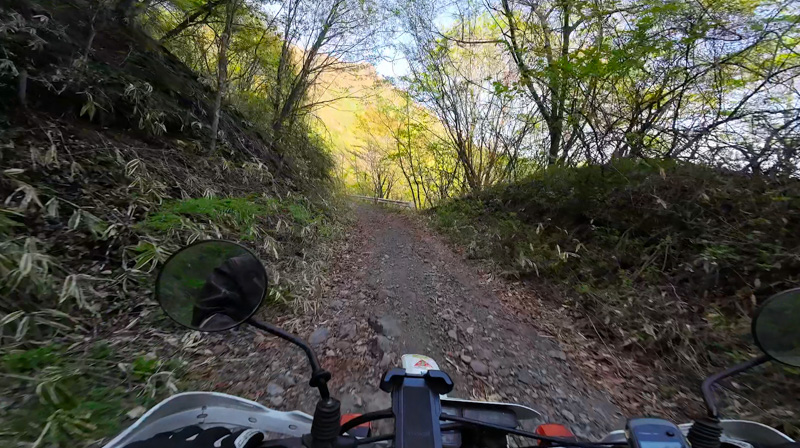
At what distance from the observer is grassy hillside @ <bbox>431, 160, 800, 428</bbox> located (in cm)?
271

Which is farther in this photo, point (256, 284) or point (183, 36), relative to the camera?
point (183, 36)

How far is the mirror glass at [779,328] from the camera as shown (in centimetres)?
111

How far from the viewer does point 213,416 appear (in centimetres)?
113

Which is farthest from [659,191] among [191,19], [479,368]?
[191,19]

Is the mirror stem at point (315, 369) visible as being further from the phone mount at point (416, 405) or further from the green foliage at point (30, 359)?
the green foliage at point (30, 359)

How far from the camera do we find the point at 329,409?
3.07 ft

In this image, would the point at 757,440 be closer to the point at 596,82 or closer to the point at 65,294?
the point at 65,294

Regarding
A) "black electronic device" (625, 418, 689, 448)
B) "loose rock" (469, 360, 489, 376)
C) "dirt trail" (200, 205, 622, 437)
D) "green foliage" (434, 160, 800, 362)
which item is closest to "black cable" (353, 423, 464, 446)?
"black electronic device" (625, 418, 689, 448)

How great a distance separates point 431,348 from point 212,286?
2.26 meters

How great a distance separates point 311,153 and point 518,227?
5.92m

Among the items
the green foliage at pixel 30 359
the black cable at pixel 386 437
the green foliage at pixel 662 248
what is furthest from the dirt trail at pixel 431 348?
the black cable at pixel 386 437

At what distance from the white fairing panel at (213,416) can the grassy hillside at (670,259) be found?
287cm

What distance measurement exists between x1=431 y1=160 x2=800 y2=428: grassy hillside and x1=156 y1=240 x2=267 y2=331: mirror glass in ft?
10.3

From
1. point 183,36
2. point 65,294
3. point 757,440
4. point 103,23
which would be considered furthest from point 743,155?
point 183,36
